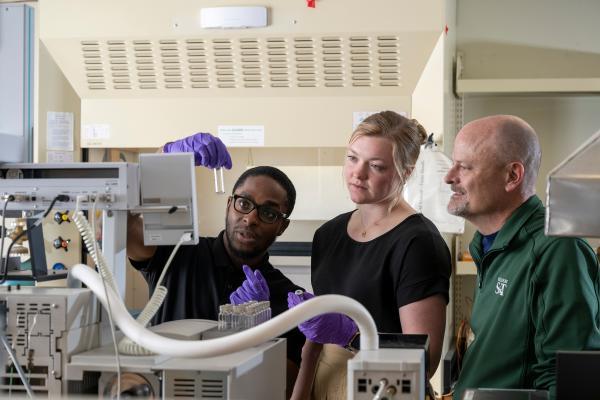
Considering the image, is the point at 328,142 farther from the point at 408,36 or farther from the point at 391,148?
the point at 391,148

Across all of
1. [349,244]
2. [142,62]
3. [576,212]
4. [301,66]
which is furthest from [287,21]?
[576,212]

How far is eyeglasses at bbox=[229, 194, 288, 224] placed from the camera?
1825 mm

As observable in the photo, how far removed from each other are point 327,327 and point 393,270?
0.89ft

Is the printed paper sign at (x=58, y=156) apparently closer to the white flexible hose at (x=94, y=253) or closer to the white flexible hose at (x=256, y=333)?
the white flexible hose at (x=94, y=253)

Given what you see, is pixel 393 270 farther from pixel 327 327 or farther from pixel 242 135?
pixel 242 135

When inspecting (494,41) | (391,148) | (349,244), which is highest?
(494,41)

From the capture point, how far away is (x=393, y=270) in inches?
62.7

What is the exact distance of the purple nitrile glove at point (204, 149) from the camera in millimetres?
1929

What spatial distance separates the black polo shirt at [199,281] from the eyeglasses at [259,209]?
0.36 ft

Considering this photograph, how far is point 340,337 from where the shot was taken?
4.70 ft

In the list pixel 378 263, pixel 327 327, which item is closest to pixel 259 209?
pixel 378 263

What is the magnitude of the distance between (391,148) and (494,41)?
6.74 ft

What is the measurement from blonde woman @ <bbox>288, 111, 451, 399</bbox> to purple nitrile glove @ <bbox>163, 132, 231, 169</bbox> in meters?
0.39

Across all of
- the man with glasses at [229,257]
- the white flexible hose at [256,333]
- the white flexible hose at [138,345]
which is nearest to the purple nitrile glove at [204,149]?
the man with glasses at [229,257]
